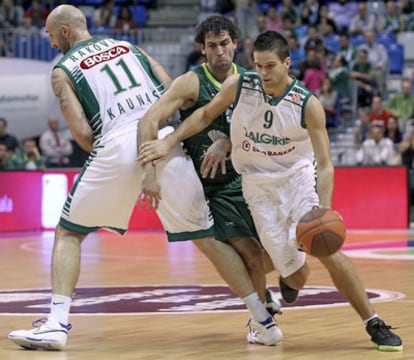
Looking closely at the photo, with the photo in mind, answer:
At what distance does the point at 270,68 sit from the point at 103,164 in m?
1.06

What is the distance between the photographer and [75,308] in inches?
316

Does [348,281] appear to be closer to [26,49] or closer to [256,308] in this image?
[256,308]

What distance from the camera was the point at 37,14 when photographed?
76.8 feet

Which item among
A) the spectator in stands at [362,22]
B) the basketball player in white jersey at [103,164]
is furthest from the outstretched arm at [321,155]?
the spectator in stands at [362,22]

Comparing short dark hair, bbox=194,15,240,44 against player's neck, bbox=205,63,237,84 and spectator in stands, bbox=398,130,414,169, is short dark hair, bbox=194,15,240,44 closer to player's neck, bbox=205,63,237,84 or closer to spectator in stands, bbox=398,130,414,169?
player's neck, bbox=205,63,237,84

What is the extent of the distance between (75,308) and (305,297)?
1.75m

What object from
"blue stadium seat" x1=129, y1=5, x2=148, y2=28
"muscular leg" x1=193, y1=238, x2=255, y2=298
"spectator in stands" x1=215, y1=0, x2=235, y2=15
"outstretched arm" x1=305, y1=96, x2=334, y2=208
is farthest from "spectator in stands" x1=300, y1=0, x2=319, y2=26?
"outstretched arm" x1=305, y1=96, x2=334, y2=208

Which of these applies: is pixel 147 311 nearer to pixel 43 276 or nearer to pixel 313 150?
pixel 313 150

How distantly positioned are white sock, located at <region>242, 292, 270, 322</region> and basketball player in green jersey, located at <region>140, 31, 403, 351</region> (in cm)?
22

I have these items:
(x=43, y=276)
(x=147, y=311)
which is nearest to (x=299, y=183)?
(x=147, y=311)

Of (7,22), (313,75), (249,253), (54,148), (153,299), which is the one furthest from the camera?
(7,22)

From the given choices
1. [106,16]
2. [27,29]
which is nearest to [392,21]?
[106,16]

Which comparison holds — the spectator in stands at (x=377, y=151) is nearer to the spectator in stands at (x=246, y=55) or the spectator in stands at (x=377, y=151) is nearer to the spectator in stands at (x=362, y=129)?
the spectator in stands at (x=362, y=129)

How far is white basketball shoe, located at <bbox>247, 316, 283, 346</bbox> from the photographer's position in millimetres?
6434
